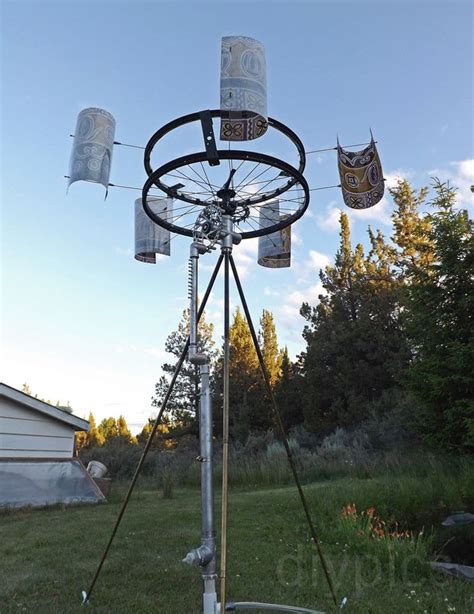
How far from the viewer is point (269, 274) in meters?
4.67

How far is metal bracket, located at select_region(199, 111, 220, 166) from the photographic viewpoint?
246 centimetres

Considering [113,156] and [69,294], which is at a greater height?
[69,294]

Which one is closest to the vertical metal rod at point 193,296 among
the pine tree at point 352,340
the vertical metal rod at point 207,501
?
the vertical metal rod at point 207,501

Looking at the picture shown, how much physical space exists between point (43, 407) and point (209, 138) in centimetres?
753

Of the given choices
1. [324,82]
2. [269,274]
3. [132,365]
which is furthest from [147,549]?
[132,365]

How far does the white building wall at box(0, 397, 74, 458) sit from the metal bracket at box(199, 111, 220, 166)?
7149mm

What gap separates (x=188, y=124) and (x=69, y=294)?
5.99 m

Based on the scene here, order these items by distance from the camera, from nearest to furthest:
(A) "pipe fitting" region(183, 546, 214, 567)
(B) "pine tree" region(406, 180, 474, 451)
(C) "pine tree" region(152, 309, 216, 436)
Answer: (A) "pipe fitting" region(183, 546, 214, 567)
(B) "pine tree" region(406, 180, 474, 451)
(C) "pine tree" region(152, 309, 216, 436)

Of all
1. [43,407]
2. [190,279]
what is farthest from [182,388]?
[190,279]

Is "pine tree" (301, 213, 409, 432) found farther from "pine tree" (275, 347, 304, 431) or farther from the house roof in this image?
the house roof

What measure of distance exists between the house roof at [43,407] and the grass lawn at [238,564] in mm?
2475

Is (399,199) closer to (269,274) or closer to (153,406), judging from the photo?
(153,406)

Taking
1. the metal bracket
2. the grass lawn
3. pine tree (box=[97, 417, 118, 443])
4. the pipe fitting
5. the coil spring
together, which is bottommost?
the grass lawn

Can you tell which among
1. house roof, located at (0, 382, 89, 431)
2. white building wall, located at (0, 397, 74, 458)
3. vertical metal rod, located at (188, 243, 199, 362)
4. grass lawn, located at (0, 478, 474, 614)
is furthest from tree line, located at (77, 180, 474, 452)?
vertical metal rod, located at (188, 243, 199, 362)
